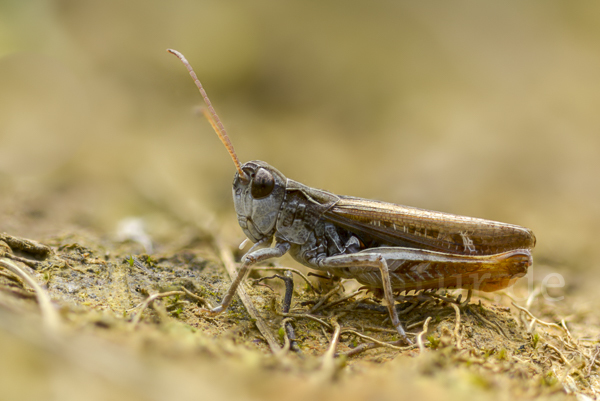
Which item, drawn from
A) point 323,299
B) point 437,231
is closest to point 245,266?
point 323,299

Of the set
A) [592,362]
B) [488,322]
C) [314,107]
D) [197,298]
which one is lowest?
[592,362]

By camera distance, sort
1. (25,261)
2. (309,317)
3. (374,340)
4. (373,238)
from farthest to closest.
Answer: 1. (373,238)
2. (309,317)
3. (25,261)
4. (374,340)

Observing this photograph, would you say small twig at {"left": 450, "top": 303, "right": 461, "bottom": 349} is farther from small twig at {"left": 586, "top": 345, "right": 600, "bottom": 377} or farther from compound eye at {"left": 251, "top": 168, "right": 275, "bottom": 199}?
compound eye at {"left": 251, "top": 168, "right": 275, "bottom": 199}

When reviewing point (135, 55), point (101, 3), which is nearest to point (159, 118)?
point (135, 55)

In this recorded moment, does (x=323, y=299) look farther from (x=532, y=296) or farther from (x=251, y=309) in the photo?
(x=532, y=296)

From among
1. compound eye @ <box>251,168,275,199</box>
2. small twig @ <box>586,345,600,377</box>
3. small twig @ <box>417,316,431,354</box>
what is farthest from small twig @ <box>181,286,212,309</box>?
small twig @ <box>586,345,600,377</box>

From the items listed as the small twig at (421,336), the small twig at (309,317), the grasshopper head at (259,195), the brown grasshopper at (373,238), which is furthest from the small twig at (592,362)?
the grasshopper head at (259,195)
